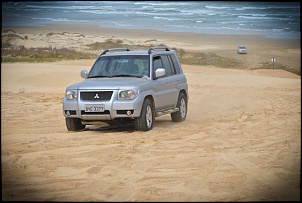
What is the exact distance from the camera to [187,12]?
241 feet

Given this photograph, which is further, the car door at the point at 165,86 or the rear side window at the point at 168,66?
the rear side window at the point at 168,66

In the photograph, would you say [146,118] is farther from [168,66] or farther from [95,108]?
[168,66]

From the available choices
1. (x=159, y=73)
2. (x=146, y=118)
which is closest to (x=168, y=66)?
(x=159, y=73)

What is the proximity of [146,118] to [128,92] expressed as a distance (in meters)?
0.62

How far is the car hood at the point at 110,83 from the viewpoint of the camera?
1245cm

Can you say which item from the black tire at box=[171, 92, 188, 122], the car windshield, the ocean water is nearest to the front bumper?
the car windshield

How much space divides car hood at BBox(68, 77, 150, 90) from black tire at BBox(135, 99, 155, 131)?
1.39ft

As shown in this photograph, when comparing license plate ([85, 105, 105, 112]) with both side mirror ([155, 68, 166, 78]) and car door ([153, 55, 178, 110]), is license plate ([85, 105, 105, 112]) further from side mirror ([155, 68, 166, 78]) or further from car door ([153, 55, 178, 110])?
side mirror ([155, 68, 166, 78])

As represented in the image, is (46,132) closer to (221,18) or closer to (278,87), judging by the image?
(278,87)

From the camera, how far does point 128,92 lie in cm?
1241

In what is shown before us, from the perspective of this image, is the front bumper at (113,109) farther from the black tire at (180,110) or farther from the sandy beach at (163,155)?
the black tire at (180,110)

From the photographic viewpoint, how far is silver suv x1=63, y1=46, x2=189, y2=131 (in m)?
12.4

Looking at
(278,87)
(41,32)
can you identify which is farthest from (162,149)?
(41,32)

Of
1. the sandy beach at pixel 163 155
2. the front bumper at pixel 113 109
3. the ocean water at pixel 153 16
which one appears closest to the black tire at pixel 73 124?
the sandy beach at pixel 163 155
